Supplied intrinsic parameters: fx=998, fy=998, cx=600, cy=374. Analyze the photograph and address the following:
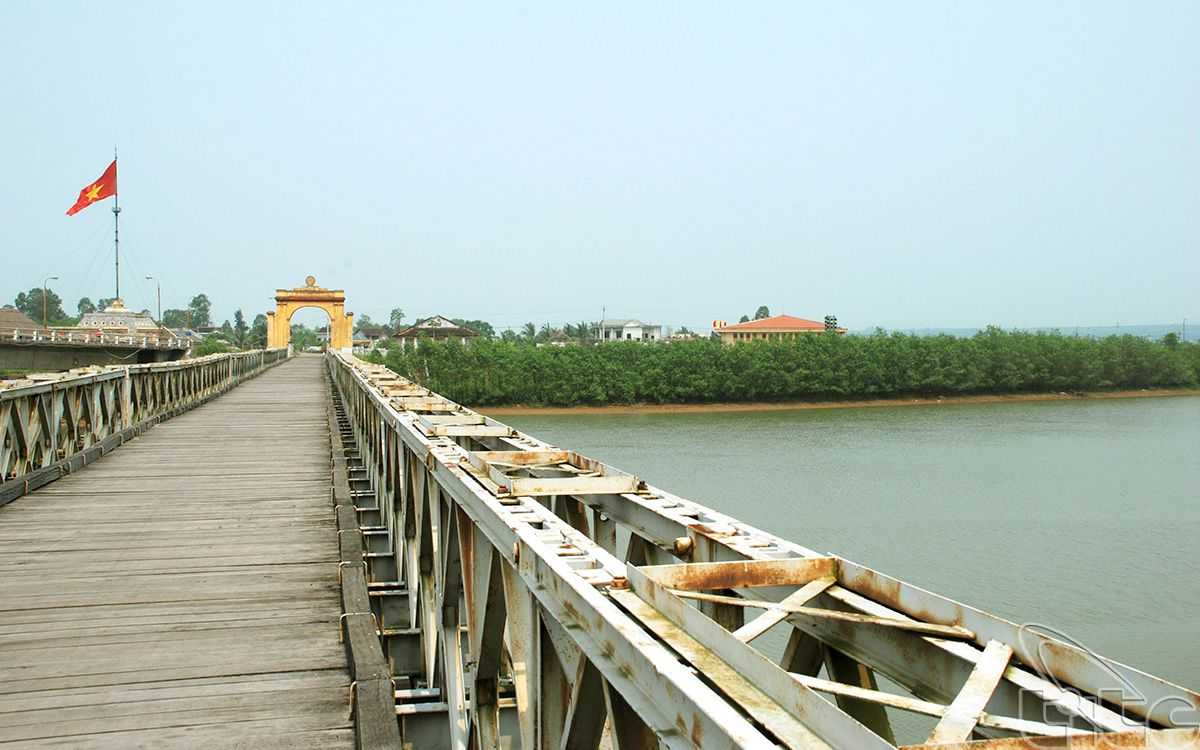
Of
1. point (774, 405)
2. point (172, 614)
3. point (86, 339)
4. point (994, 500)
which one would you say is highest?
point (86, 339)

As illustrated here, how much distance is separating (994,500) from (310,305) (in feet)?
188

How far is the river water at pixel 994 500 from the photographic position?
15016mm

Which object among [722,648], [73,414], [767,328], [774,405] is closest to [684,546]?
[722,648]

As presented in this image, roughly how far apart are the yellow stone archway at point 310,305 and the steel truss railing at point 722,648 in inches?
2700

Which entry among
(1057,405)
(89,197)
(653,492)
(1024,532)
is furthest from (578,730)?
(1057,405)

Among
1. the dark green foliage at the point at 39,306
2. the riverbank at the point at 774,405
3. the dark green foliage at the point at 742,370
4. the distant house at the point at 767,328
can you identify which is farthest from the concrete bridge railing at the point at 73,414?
the dark green foliage at the point at 39,306

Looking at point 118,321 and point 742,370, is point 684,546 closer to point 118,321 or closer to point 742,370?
point 742,370

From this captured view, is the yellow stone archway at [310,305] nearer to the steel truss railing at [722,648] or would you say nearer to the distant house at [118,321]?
the distant house at [118,321]

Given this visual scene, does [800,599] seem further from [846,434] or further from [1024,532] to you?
[846,434]

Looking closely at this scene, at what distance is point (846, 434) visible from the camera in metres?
40.0

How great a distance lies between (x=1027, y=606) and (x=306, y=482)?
11037 mm

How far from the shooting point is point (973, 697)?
173 cm

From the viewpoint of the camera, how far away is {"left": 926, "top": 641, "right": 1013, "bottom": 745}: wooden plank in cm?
162

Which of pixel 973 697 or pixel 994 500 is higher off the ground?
pixel 973 697
